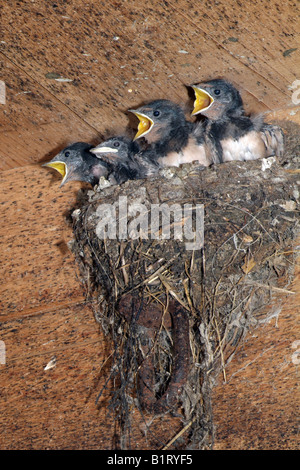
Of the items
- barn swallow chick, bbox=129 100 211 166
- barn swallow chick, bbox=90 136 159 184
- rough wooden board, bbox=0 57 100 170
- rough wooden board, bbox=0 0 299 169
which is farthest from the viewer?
barn swallow chick, bbox=90 136 159 184

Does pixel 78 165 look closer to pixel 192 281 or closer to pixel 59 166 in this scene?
pixel 59 166

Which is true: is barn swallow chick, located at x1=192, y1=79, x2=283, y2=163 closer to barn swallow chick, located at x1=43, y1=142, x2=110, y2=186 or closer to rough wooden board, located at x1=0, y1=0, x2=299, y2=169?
rough wooden board, located at x1=0, y1=0, x2=299, y2=169

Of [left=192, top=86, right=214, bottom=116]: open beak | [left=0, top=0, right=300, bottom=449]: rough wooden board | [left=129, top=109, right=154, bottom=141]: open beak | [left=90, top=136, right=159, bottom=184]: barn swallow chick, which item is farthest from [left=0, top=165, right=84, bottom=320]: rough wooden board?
[left=192, top=86, right=214, bottom=116]: open beak

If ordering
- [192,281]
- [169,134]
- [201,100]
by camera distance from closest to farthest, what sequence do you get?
[192,281] → [201,100] → [169,134]

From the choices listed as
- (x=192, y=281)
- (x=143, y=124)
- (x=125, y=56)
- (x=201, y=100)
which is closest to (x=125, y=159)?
(x=143, y=124)

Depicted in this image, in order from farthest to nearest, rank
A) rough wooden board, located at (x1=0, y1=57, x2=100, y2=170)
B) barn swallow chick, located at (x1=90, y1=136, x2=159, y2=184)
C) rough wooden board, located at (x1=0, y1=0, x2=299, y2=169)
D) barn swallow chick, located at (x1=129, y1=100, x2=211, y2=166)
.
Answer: barn swallow chick, located at (x1=90, y1=136, x2=159, y2=184)
barn swallow chick, located at (x1=129, y1=100, x2=211, y2=166)
rough wooden board, located at (x1=0, y1=57, x2=100, y2=170)
rough wooden board, located at (x1=0, y1=0, x2=299, y2=169)

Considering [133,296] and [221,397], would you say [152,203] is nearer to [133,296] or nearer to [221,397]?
[133,296]

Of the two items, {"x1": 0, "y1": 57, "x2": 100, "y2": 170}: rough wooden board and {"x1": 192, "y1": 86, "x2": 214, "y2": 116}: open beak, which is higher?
{"x1": 192, "y1": 86, "x2": 214, "y2": 116}: open beak

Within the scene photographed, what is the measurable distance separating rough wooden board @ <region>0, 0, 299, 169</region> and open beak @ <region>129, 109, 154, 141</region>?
0.05 meters

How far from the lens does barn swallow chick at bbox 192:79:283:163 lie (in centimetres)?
181

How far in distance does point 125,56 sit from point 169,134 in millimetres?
425

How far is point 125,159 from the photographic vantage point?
6.66 ft

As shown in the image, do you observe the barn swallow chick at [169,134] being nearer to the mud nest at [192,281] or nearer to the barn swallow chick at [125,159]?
the barn swallow chick at [125,159]

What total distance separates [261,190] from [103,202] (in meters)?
0.54
